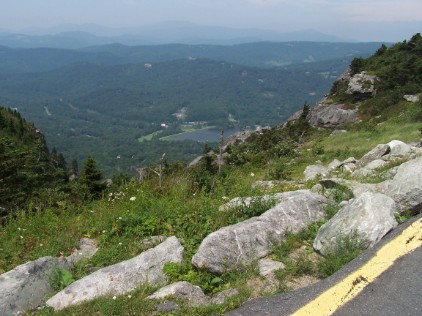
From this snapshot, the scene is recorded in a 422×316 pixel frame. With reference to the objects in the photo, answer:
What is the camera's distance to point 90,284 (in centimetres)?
577

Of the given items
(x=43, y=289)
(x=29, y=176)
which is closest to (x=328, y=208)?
(x=43, y=289)

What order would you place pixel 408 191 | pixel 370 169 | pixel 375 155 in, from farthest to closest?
pixel 375 155, pixel 370 169, pixel 408 191

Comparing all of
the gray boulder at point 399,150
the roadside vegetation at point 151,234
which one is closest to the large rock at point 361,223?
the roadside vegetation at point 151,234

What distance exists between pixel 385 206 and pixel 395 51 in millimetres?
57238

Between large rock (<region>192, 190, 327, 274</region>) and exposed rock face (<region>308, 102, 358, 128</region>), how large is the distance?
38455 millimetres

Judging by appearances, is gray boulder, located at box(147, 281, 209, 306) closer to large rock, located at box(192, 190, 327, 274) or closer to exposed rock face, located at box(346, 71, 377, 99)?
large rock, located at box(192, 190, 327, 274)

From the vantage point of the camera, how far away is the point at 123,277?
585cm

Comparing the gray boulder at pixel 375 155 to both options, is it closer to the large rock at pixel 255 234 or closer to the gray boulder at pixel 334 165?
the gray boulder at pixel 334 165

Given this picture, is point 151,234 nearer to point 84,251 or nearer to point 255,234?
point 84,251

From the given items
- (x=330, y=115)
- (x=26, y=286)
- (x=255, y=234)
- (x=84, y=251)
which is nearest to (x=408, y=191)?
(x=255, y=234)

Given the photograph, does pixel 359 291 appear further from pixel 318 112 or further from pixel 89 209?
pixel 318 112

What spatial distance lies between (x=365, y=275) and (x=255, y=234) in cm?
181

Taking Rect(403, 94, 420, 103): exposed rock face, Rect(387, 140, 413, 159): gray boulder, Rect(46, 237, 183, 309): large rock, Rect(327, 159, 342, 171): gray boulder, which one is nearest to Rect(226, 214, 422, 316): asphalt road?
Rect(46, 237, 183, 309): large rock

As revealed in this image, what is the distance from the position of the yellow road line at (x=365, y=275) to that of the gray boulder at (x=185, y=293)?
1278 millimetres
